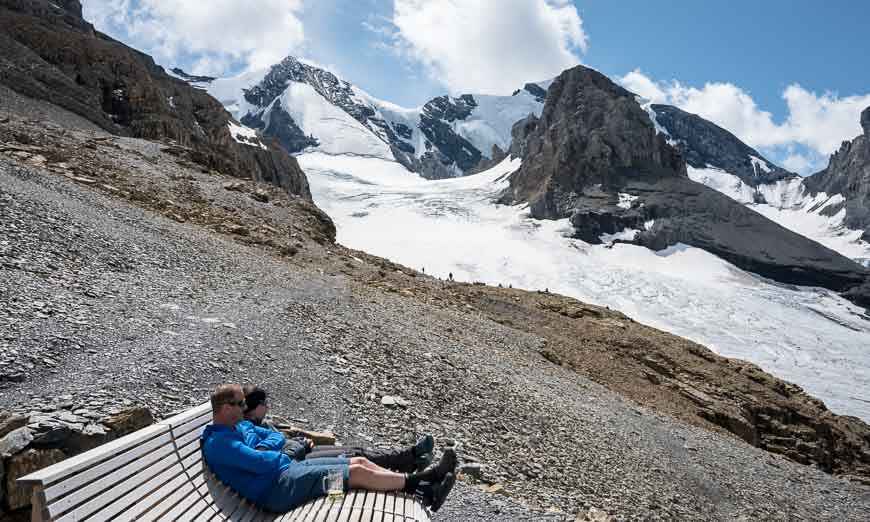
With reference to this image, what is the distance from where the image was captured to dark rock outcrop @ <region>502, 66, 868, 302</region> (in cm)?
8888

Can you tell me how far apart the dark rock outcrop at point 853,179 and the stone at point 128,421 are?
607ft

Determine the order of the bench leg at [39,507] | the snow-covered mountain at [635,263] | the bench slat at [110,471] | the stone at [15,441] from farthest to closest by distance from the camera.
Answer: the snow-covered mountain at [635,263] → the stone at [15,441] → the bench slat at [110,471] → the bench leg at [39,507]

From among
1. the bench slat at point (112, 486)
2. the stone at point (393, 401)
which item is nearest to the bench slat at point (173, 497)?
the bench slat at point (112, 486)

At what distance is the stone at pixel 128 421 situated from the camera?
14.4ft

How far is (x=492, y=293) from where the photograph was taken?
74.8 ft

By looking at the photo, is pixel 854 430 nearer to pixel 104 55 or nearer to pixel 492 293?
pixel 492 293

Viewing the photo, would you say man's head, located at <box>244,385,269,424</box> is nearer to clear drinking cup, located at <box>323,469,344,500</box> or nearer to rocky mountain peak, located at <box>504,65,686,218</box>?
→ clear drinking cup, located at <box>323,469,344,500</box>

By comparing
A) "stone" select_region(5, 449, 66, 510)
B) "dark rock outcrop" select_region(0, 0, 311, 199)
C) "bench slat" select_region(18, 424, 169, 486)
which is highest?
"dark rock outcrop" select_region(0, 0, 311, 199)

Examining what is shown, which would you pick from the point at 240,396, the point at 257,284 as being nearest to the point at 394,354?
the point at 257,284

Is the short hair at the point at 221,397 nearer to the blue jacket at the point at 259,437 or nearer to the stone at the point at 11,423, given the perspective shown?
the blue jacket at the point at 259,437

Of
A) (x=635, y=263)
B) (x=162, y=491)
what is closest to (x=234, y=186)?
(x=162, y=491)

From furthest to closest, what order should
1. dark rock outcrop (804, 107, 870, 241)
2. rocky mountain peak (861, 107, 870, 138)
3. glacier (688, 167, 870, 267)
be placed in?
rocky mountain peak (861, 107, 870, 138)
dark rock outcrop (804, 107, 870, 241)
glacier (688, 167, 870, 267)

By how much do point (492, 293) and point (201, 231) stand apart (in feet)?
38.1

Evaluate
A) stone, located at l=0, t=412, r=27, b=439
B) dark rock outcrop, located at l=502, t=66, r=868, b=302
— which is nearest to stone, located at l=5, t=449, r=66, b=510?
stone, located at l=0, t=412, r=27, b=439
